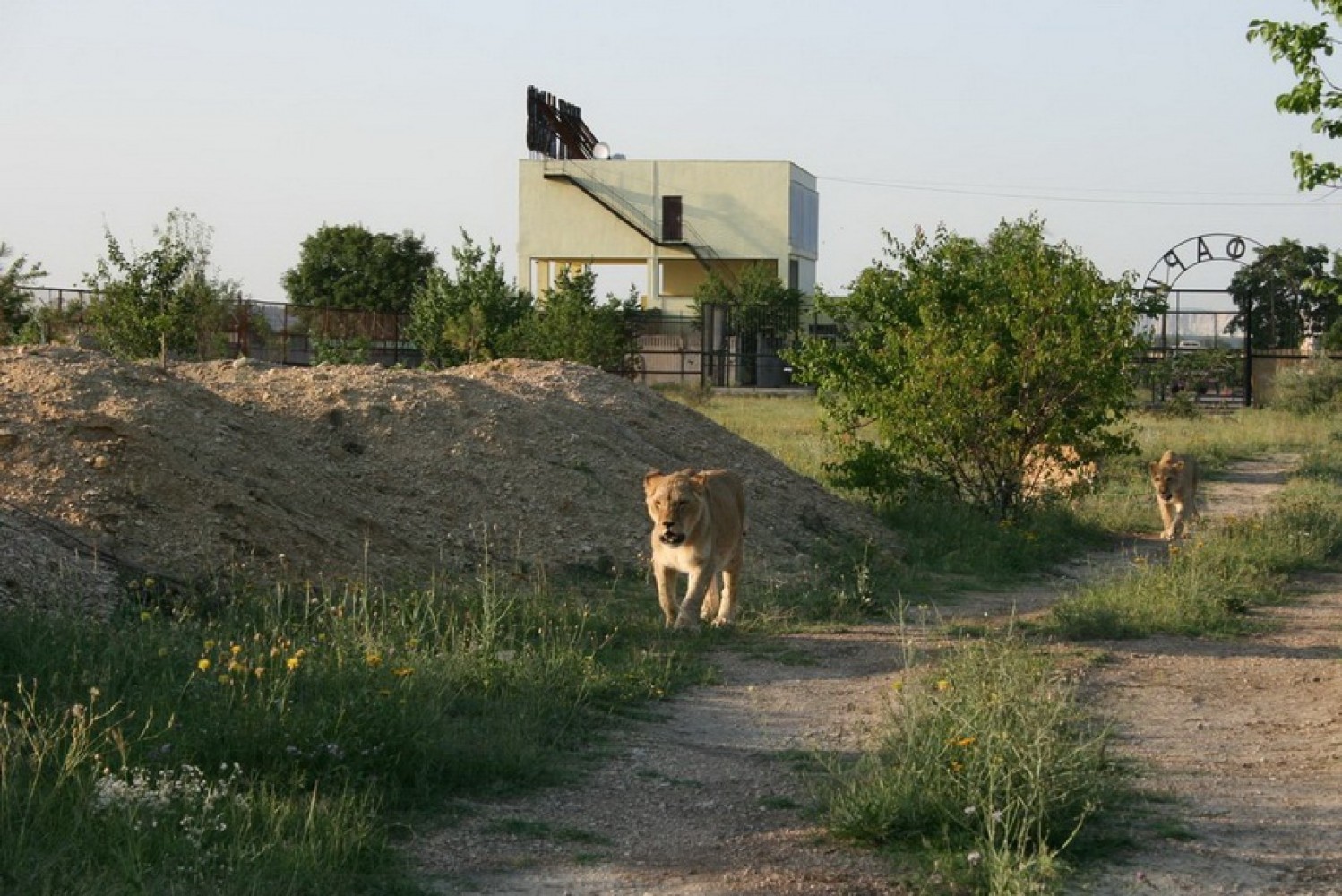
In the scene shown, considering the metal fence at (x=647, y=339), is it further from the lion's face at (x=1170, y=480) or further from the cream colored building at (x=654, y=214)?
the lion's face at (x=1170, y=480)

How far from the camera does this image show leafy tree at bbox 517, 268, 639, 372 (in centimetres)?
3788

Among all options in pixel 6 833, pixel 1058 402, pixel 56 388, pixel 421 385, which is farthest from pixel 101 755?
pixel 1058 402

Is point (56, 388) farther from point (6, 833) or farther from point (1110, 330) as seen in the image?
point (1110, 330)

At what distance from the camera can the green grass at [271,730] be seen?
548 cm

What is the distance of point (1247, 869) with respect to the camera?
6047 mm

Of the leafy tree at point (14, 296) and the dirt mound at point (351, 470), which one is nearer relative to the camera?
the dirt mound at point (351, 470)

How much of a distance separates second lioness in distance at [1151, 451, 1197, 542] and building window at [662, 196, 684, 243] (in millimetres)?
49569

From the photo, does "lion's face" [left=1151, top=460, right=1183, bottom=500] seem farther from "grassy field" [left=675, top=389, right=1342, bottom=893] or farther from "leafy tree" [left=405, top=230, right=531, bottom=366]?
"leafy tree" [left=405, top=230, right=531, bottom=366]

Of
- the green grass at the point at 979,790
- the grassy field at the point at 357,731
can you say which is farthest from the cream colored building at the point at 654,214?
the green grass at the point at 979,790

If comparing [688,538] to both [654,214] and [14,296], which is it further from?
[654,214]

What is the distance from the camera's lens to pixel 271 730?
6.62 meters

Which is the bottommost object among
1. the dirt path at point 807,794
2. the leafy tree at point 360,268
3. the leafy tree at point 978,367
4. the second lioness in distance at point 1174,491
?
the dirt path at point 807,794

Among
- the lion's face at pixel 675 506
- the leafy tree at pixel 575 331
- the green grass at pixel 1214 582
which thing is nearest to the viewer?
the lion's face at pixel 675 506

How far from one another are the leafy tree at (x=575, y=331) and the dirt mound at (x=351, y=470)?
57.6 feet
